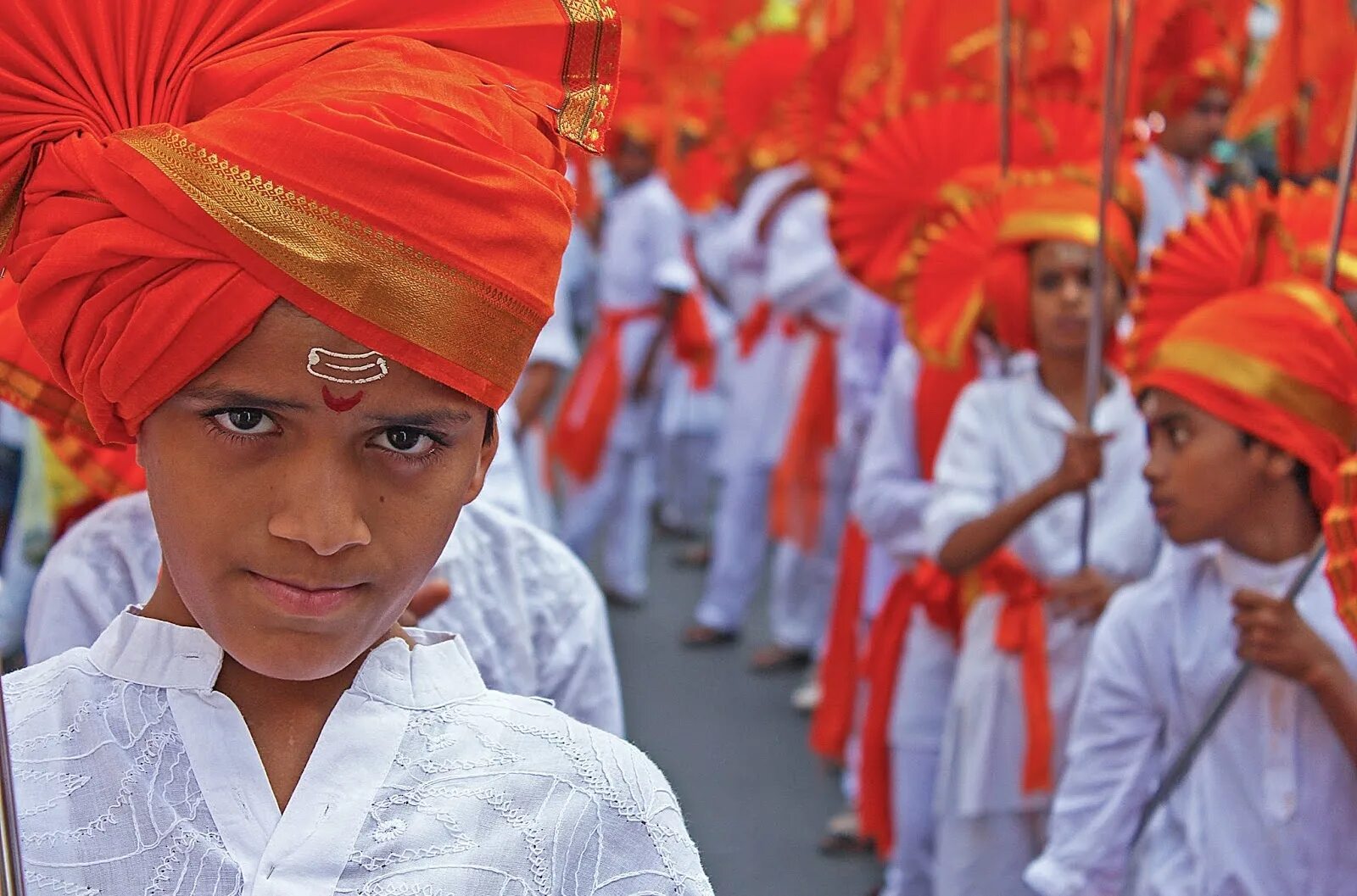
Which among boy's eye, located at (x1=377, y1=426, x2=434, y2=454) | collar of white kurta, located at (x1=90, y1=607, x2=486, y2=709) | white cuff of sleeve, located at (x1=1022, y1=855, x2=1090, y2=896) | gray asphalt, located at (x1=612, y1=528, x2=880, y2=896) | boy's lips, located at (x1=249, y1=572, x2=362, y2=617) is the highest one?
boy's eye, located at (x1=377, y1=426, x2=434, y2=454)

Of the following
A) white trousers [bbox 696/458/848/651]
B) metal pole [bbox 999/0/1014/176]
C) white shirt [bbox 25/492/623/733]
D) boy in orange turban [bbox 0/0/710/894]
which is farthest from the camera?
white trousers [bbox 696/458/848/651]

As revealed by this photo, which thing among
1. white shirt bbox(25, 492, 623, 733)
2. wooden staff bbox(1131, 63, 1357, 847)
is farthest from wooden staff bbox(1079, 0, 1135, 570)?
white shirt bbox(25, 492, 623, 733)

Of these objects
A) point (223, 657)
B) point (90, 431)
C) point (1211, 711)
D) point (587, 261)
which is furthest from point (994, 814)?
point (587, 261)

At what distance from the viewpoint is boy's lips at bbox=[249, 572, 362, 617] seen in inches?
47.4

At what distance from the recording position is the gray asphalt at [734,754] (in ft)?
15.1

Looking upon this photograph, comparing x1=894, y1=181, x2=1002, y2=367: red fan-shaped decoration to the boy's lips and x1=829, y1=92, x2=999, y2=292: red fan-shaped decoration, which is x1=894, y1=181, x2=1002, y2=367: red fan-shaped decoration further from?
the boy's lips

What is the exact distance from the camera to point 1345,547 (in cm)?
202

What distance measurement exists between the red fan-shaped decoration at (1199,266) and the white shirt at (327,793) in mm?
1835

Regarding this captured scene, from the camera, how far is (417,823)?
4.16 feet

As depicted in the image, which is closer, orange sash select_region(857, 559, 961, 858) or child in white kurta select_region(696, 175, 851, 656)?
orange sash select_region(857, 559, 961, 858)

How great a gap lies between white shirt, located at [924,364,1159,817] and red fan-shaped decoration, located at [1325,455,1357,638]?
1.25 m

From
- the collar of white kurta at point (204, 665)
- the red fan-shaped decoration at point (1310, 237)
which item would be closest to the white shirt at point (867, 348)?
the red fan-shaped decoration at point (1310, 237)

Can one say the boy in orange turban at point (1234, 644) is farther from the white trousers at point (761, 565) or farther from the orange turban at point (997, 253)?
the white trousers at point (761, 565)

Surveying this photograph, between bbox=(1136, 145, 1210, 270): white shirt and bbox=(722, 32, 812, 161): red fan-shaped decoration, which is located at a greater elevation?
bbox=(722, 32, 812, 161): red fan-shaped decoration
